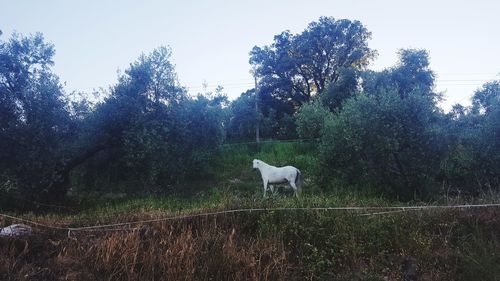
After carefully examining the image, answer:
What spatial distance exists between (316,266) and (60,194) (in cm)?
1559

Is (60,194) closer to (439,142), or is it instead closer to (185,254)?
(185,254)

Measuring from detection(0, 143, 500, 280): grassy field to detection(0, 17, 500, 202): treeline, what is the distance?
654 cm

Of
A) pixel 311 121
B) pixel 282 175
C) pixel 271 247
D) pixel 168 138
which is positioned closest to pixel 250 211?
pixel 271 247

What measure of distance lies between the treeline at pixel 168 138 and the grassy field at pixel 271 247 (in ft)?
21.5

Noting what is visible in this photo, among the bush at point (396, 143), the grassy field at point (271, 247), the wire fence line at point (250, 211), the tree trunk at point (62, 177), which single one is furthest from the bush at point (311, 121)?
the wire fence line at point (250, 211)

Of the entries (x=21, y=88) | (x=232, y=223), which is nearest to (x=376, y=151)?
(x=232, y=223)

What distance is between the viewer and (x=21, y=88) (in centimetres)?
1812

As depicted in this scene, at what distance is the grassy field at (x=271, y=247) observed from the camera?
20.9 feet

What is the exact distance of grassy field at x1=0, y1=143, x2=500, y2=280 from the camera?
6.38 m

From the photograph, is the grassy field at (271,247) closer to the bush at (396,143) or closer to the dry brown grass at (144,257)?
the dry brown grass at (144,257)

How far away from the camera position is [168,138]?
19.7 metres

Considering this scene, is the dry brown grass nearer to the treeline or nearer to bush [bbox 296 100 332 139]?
the treeline

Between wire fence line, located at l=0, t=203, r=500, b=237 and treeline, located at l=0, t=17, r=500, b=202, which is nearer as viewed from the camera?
wire fence line, located at l=0, t=203, r=500, b=237

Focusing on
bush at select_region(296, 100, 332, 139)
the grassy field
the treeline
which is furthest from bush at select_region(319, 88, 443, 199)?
bush at select_region(296, 100, 332, 139)
